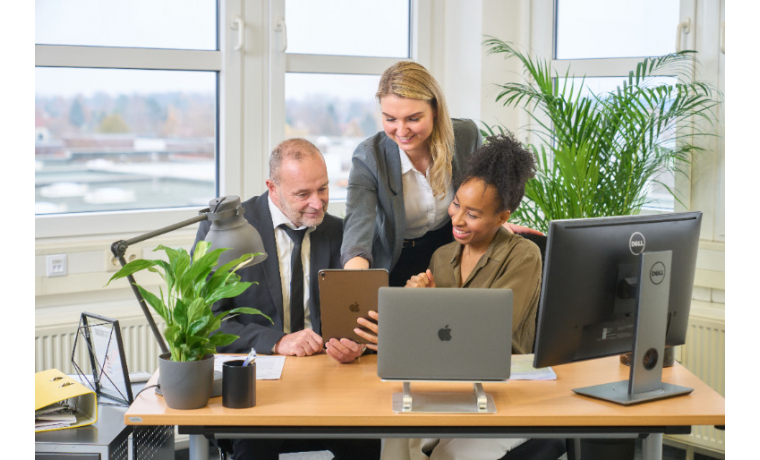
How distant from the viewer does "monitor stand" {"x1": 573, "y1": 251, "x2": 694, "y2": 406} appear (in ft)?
6.48

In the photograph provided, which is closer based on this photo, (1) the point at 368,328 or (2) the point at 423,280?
(1) the point at 368,328

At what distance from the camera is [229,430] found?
1882mm

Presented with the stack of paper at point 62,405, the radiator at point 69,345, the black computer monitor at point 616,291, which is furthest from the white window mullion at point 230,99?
the black computer monitor at point 616,291

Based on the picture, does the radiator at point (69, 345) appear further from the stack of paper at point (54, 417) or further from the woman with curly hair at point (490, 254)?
the woman with curly hair at point (490, 254)

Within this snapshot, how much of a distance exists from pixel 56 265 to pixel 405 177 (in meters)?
1.51

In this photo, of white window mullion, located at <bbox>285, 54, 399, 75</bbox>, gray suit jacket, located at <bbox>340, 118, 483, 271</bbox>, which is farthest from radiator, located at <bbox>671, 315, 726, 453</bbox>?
white window mullion, located at <bbox>285, 54, 399, 75</bbox>

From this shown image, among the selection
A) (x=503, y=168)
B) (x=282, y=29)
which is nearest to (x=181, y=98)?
(x=282, y=29)

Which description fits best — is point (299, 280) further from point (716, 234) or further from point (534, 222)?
point (716, 234)

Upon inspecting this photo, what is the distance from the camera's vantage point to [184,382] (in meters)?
1.88

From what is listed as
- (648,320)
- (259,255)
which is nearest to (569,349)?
(648,320)

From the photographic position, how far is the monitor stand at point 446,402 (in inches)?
74.7

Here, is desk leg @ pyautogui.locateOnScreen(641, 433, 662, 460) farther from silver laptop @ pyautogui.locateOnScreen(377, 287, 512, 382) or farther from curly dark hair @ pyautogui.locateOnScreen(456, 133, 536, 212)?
curly dark hair @ pyautogui.locateOnScreen(456, 133, 536, 212)

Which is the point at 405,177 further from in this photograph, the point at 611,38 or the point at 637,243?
the point at 611,38

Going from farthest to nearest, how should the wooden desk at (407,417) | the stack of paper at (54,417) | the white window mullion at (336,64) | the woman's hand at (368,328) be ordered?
the white window mullion at (336,64) < the woman's hand at (368,328) < the stack of paper at (54,417) < the wooden desk at (407,417)
